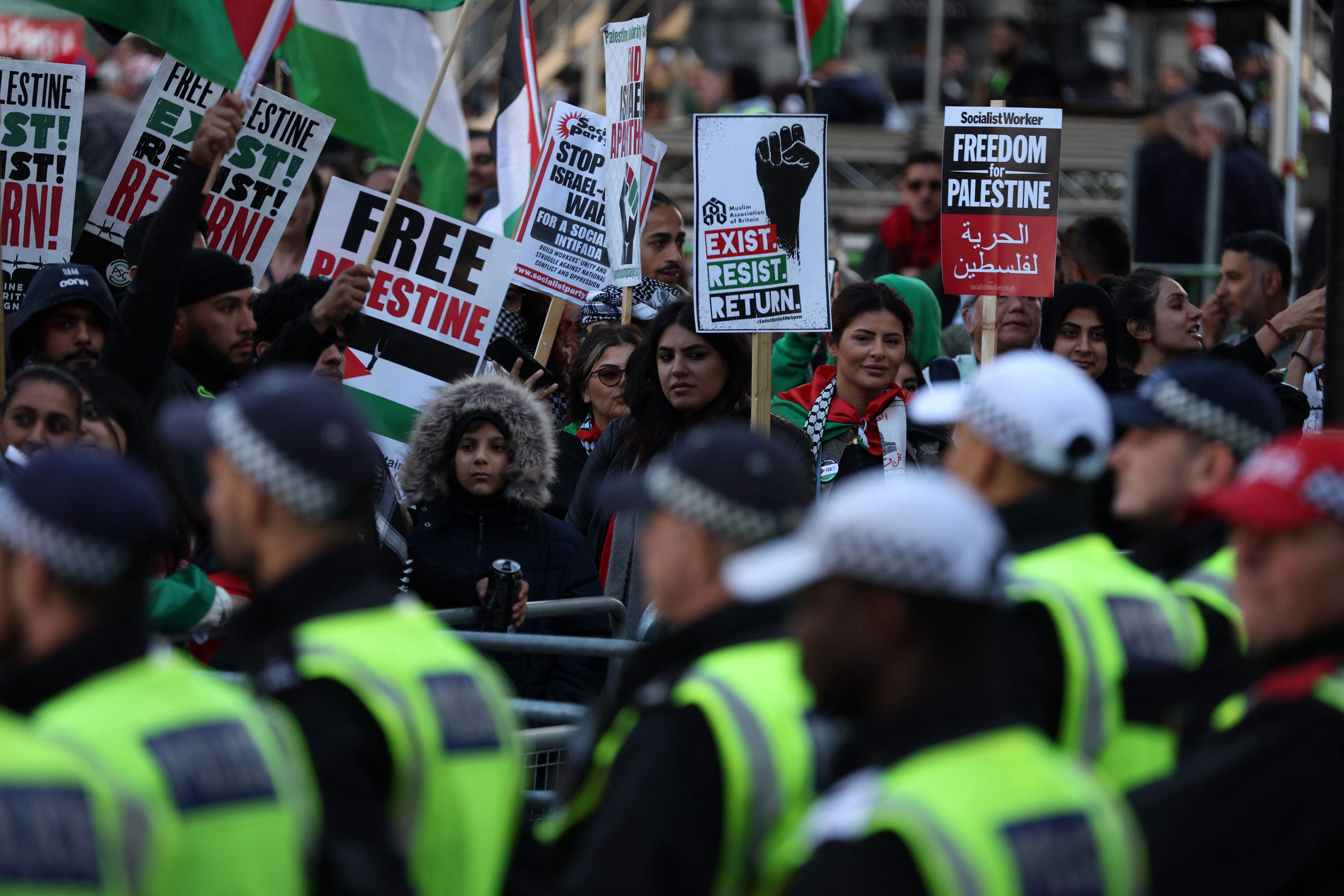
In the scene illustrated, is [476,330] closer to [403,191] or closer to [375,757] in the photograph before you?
[403,191]

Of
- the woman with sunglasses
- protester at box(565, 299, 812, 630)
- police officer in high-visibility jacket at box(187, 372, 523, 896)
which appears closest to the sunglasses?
the woman with sunglasses

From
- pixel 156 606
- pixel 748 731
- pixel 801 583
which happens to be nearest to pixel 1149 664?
pixel 748 731

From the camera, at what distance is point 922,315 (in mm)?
8375

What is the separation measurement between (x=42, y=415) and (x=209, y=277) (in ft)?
3.60

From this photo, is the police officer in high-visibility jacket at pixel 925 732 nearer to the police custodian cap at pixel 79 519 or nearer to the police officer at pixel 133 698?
the police officer at pixel 133 698

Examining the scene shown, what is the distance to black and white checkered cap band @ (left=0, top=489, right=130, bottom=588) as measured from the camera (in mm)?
2754

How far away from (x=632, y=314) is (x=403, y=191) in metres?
2.35

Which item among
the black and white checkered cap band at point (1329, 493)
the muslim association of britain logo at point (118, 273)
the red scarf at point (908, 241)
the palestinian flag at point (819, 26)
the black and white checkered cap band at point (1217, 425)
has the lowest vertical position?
the black and white checkered cap band at point (1329, 493)

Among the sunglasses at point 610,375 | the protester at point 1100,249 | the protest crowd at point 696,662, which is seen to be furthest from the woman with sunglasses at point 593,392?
the protester at point 1100,249

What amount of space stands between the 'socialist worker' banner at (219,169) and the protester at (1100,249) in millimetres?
3720

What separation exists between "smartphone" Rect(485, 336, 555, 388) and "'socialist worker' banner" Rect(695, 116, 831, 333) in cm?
192

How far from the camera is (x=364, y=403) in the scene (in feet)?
25.4

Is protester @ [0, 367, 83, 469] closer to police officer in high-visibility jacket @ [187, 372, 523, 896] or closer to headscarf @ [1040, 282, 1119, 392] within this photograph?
police officer in high-visibility jacket @ [187, 372, 523, 896]

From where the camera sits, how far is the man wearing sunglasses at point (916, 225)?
1017 cm
